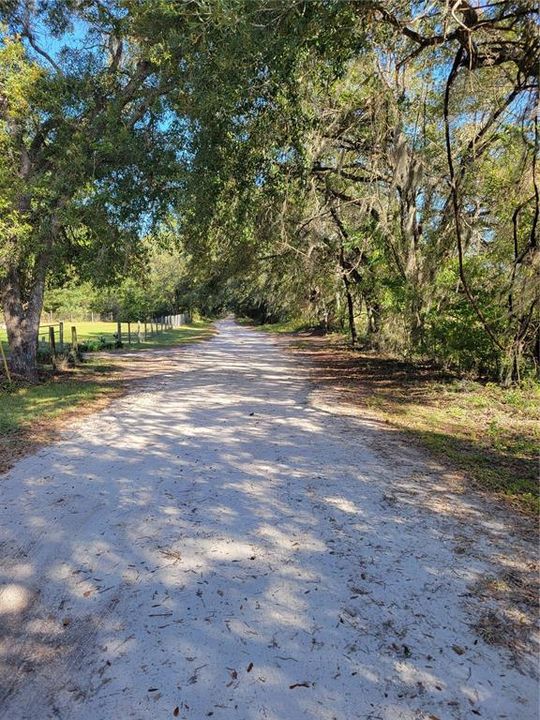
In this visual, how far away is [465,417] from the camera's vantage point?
790 cm

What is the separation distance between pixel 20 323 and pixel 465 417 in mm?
9577

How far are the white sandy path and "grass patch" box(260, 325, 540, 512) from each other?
0.63 metres

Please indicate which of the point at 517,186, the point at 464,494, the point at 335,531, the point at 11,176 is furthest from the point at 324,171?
the point at 335,531

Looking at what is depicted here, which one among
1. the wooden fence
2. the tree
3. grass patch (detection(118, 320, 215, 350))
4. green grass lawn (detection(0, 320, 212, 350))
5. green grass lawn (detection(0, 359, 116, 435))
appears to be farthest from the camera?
green grass lawn (detection(0, 320, 212, 350))

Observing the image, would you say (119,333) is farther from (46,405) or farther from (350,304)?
(46,405)

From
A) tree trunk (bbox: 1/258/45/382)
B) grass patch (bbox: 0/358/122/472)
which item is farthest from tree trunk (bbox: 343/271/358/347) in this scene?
tree trunk (bbox: 1/258/45/382)

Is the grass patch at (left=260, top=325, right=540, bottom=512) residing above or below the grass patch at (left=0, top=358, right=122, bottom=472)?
below

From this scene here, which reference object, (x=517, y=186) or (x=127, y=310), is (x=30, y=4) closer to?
(x=517, y=186)

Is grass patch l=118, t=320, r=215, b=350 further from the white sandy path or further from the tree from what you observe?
the white sandy path

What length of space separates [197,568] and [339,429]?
414 centimetres

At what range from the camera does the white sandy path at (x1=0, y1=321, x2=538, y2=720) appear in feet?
7.43

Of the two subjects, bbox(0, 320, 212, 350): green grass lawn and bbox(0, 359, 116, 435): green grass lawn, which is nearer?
bbox(0, 359, 116, 435): green grass lawn

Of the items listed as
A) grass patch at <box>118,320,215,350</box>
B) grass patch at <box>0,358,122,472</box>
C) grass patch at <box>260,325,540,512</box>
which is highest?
grass patch at <box>118,320,215,350</box>

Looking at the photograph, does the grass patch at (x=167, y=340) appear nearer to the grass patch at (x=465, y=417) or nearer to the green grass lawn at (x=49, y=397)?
the green grass lawn at (x=49, y=397)
